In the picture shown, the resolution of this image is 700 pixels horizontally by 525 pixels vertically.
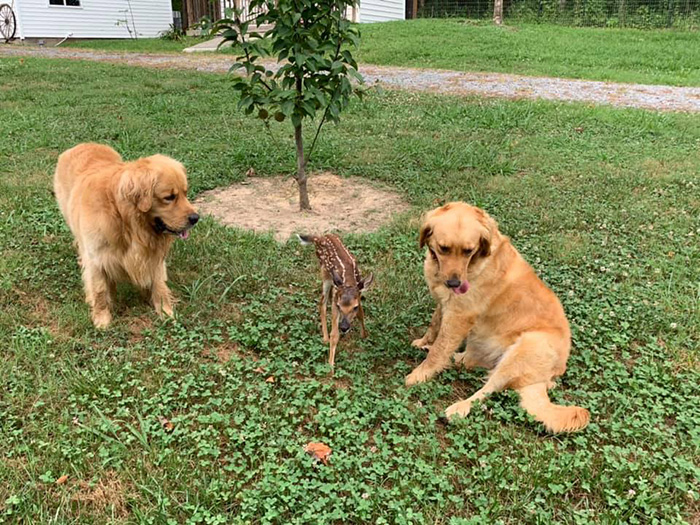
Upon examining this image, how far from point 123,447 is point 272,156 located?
4.68 meters

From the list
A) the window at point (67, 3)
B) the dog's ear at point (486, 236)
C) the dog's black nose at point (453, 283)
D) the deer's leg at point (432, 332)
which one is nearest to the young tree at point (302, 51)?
the dog's ear at point (486, 236)

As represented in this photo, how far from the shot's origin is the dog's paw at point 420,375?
3064 millimetres

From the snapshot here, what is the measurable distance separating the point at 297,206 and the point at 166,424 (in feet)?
10.2

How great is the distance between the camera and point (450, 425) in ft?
8.97

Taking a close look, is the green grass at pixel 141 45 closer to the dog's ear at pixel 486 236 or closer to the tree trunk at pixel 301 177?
the tree trunk at pixel 301 177

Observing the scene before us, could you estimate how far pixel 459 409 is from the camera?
280 centimetres

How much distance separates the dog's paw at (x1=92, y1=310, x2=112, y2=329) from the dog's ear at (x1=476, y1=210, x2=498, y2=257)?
7.79 ft

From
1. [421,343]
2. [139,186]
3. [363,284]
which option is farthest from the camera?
[421,343]

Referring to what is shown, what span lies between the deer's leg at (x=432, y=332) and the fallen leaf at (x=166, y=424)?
154 cm

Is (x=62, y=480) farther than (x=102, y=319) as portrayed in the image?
No

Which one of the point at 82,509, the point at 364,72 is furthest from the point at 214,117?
the point at 82,509

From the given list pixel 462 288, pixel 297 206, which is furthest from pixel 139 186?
pixel 297 206

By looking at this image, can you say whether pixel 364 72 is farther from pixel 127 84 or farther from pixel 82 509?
pixel 82 509

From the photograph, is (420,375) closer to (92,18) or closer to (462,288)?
(462,288)
